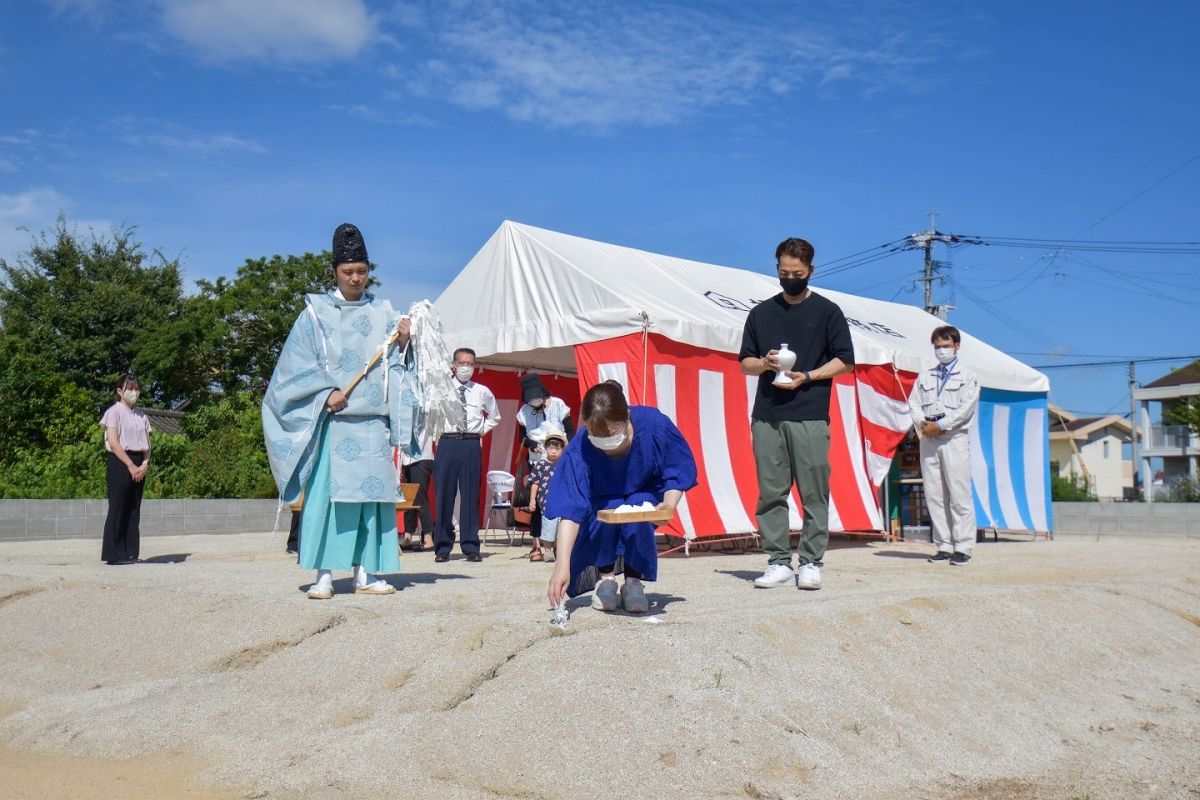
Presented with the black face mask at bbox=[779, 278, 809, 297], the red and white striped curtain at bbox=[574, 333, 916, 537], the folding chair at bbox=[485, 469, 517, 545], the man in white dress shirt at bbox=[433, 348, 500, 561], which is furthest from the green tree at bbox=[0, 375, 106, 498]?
the black face mask at bbox=[779, 278, 809, 297]

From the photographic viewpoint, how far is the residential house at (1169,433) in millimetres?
38562

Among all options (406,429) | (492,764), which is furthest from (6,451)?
(492,764)

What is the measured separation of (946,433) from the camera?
24.6ft

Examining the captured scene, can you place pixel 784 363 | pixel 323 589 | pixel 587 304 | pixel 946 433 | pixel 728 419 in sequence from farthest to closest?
1. pixel 728 419
2. pixel 587 304
3. pixel 946 433
4. pixel 784 363
5. pixel 323 589

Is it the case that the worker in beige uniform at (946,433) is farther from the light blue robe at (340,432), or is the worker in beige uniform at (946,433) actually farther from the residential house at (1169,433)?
the residential house at (1169,433)

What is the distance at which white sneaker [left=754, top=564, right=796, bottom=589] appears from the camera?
5121 millimetres

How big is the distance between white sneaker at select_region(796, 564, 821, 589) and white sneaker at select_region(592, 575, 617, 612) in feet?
4.13

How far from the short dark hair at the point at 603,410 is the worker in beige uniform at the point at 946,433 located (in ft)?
13.9

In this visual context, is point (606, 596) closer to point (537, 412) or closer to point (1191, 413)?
point (537, 412)

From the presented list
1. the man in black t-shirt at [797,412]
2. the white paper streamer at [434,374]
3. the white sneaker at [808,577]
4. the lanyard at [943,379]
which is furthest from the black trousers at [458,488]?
the lanyard at [943,379]

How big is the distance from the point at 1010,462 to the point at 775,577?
7.06 m

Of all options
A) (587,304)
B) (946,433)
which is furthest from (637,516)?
(587,304)

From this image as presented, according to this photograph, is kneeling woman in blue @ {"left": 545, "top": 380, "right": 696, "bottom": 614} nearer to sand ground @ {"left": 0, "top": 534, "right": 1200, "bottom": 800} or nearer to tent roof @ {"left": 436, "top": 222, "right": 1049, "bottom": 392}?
sand ground @ {"left": 0, "top": 534, "right": 1200, "bottom": 800}

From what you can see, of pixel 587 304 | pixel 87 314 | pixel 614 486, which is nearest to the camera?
pixel 614 486
